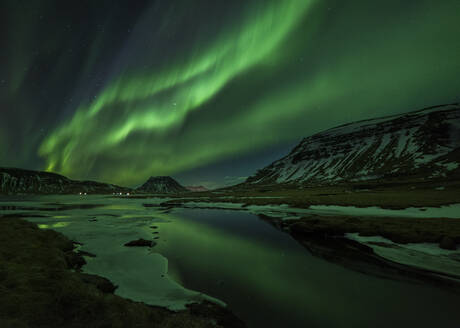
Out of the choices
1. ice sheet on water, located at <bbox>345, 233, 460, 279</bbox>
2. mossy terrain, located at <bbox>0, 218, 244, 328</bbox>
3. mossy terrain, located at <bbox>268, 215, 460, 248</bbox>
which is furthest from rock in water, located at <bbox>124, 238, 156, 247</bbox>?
ice sheet on water, located at <bbox>345, 233, 460, 279</bbox>

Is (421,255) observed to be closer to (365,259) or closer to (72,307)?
(365,259)

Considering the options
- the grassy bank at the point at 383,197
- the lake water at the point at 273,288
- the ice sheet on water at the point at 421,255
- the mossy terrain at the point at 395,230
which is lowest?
the lake water at the point at 273,288

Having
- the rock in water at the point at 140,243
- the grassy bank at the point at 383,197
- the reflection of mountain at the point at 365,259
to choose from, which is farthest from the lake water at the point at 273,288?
the grassy bank at the point at 383,197

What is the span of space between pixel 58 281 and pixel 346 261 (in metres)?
17.6

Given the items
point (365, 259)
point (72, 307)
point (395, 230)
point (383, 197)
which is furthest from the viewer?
point (383, 197)

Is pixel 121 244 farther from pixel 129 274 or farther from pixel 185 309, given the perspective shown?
pixel 185 309

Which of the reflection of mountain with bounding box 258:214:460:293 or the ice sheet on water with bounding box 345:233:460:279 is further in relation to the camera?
the ice sheet on water with bounding box 345:233:460:279

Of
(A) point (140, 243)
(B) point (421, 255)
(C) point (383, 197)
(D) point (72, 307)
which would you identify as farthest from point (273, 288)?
(C) point (383, 197)

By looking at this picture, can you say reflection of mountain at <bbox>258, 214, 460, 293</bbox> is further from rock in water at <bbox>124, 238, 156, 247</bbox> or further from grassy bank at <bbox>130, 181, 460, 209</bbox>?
grassy bank at <bbox>130, 181, 460, 209</bbox>

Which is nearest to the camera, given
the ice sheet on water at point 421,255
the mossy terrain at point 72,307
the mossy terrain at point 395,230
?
the mossy terrain at point 72,307

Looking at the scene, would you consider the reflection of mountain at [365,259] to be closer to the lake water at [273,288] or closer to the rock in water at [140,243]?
the lake water at [273,288]

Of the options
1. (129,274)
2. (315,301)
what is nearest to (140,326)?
(129,274)

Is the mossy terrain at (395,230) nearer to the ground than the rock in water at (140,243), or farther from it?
farther from it

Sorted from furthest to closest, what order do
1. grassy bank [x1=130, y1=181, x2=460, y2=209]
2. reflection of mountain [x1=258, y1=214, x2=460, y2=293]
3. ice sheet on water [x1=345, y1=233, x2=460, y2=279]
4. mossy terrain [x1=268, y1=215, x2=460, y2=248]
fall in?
grassy bank [x1=130, y1=181, x2=460, y2=209] < mossy terrain [x1=268, y1=215, x2=460, y2=248] < ice sheet on water [x1=345, y1=233, x2=460, y2=279] < reflection of mountain [x1=258, y1=214, x2=460, y2=293]
